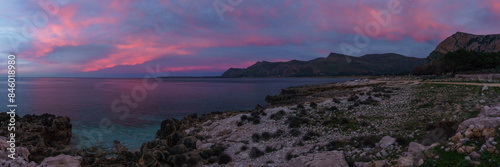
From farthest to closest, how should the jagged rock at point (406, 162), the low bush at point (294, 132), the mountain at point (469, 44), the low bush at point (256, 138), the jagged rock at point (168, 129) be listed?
1. the mountain at point (469, 44)
2. the jagged rock at point (168, 129)
3. the low bush at point (256, 138)
4. the low bush at point (294, 132)
5. the jagged rock at point (406, 162)

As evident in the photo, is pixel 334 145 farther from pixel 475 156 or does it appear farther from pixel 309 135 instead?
pixel 475 156

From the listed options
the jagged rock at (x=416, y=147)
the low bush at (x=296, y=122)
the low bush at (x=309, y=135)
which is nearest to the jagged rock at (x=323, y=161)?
the jagged rock at (x=416, y=147)

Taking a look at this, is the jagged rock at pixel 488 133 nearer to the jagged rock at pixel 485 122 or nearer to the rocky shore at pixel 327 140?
the rocky shore at pixel 327 140

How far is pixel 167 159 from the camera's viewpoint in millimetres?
13211

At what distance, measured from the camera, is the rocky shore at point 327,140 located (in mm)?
7402

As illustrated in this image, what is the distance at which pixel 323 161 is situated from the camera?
895 cm

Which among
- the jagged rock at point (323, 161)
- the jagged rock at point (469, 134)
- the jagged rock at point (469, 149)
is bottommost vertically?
the jagged rock at point (323, 161)

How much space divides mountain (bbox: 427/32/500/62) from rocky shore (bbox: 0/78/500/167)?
499 ft

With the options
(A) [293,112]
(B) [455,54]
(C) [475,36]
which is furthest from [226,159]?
(C) [475,36]

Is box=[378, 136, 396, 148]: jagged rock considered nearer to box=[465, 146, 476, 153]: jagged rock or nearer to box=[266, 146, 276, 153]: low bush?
box=[465, 146, 476, 153]: jagged rock

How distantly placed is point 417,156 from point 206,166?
878 cm

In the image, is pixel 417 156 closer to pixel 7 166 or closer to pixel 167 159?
pixel 167 159

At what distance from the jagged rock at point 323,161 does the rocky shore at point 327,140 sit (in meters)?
0.03

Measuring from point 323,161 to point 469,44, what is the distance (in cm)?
23287
